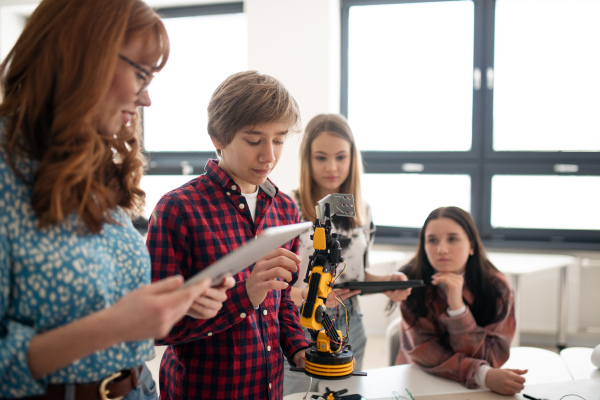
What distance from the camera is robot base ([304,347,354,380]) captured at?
1.22 meters

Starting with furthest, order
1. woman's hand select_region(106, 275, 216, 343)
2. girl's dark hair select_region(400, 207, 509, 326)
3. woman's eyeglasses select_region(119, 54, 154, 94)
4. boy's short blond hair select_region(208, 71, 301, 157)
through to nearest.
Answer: girl's dark hair select_region(400, 207, 509, 326) < boy's short blond hair select_region(208, 71, 301, 157) < woman's eyeglasses select_region(119, 54, 154, 94) < woman's hand select_region(106, 275, 216, 343)

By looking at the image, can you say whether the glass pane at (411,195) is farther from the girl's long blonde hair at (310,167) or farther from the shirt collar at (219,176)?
Answer: the shirt collar at (219,176)

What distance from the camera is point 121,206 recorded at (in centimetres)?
102

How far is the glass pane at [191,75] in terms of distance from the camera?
4.74 metres

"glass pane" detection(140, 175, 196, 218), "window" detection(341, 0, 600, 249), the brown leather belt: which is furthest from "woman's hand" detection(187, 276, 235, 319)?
"glass pane" detection(140, 175, 196, 218)

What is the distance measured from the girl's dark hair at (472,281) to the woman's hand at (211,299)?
46.6 inches

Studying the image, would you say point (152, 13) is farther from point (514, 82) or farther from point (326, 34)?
point (514, 82)

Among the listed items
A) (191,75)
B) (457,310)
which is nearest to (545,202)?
(457,310)

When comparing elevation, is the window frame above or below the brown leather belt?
above

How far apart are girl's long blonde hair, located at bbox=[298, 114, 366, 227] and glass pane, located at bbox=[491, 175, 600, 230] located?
8.07 ft

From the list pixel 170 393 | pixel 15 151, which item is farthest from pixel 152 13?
pixel 170 393

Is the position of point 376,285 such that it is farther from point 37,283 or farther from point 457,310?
point 37,283

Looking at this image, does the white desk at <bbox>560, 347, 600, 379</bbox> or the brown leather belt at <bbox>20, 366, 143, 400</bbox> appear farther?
the white desk at <bbox>560, 347, 600, 379</bbox>

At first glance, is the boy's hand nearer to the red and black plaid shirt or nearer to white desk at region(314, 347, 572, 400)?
the red and black plaid shirt
